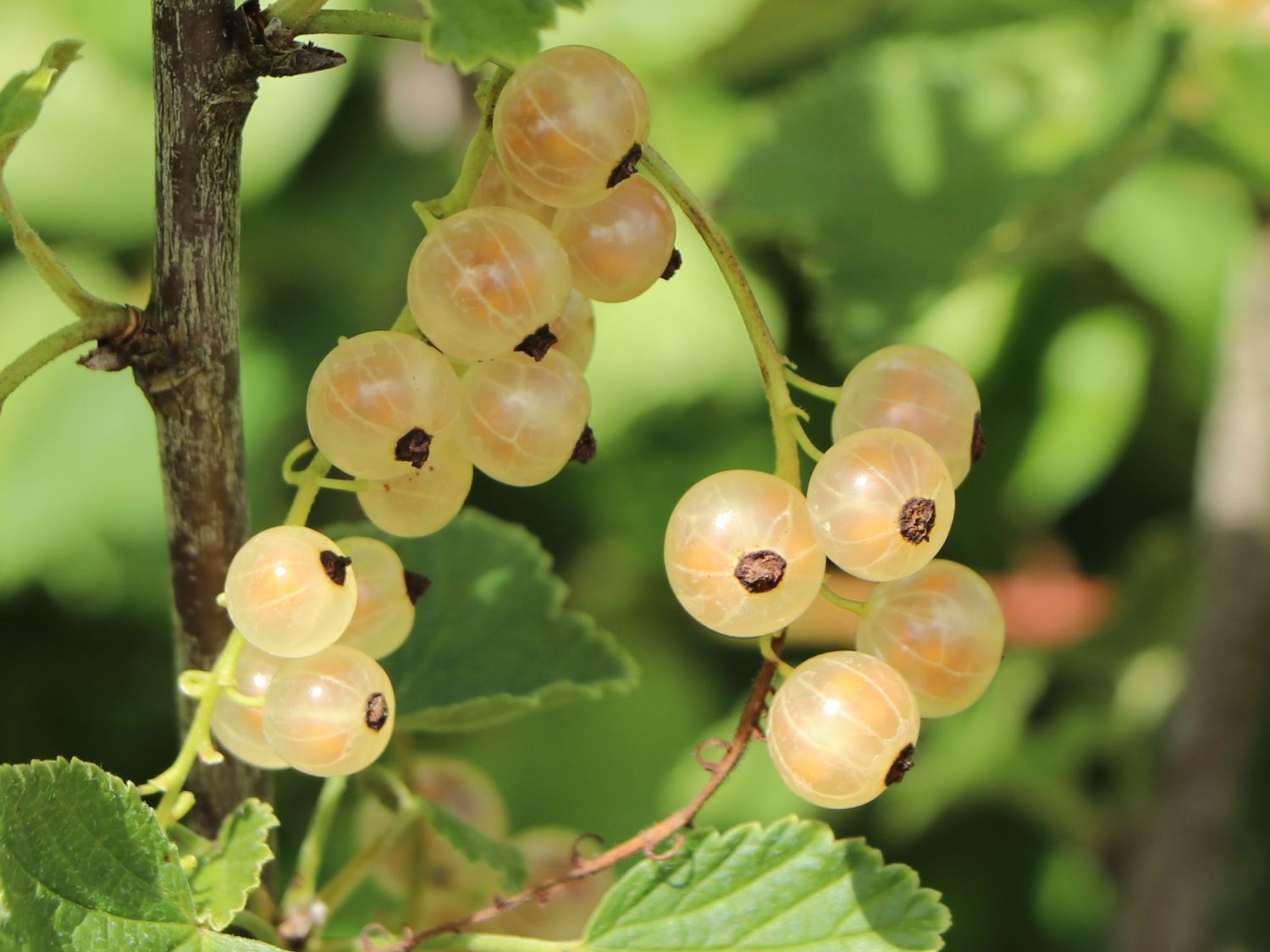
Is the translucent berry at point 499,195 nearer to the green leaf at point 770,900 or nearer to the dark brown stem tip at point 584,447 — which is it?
the dark brown stem tip at point 584,447

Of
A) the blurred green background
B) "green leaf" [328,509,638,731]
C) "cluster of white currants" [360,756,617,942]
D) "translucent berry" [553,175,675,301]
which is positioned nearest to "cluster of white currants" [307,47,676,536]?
"translucent berry" [553,175,675,301]

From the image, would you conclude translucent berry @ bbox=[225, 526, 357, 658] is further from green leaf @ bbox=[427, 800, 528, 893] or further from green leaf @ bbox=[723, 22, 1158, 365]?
green leaf @ bbox=[723, 22, 1158, 365]

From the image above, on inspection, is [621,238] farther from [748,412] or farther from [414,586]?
[748,412]

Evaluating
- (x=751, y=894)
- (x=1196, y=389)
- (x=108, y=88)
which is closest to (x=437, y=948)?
(x=751, y=894)

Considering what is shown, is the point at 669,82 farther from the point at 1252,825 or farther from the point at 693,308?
the point at 1252,825

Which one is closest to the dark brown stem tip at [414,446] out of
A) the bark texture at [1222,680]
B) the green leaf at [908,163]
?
the green leaf at [908,163]

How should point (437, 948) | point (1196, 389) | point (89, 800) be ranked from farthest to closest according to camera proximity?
point (1196, 389), point (437, 948), point (89, 800)
